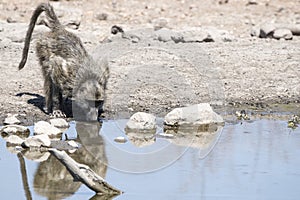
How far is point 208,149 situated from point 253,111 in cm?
243

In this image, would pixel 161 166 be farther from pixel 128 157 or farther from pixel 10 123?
pixel 10 123

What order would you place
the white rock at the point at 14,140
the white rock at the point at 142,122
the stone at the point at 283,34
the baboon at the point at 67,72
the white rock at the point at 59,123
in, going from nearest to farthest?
the white rock at the point at 14,140 < the white rock at the point at 142,122 < the white rock at the point at 59,123 < the baboon at the point at 67,72 < the stone at the point at 283,34

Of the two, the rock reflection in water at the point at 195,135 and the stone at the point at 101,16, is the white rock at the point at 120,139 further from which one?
the stone at the point at 101,16

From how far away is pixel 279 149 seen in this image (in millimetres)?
8492

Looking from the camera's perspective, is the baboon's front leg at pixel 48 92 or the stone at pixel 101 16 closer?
the baboon's front leg at pixel 48 92

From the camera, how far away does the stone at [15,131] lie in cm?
906

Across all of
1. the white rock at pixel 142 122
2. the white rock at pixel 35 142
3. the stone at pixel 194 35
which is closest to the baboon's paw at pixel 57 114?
the white rock at pixel 142 122

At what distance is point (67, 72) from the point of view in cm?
974

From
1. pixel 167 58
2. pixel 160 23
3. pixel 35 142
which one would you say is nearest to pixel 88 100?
pixel 35 142

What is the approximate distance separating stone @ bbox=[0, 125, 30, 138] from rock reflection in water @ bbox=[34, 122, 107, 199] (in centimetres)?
60

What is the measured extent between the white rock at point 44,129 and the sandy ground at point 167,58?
75 cm

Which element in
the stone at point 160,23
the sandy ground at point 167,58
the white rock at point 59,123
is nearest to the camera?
the white rock at point 59,123

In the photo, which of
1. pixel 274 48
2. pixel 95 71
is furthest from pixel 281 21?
pixel 95 71

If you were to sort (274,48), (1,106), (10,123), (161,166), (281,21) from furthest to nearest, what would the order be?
(281,21) < (274,48) < (1,106) < (10,123) < (161,166)
